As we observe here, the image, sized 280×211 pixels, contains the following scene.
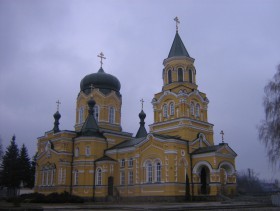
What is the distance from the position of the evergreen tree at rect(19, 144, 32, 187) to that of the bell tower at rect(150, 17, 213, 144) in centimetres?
1809

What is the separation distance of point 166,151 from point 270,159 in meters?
13.1

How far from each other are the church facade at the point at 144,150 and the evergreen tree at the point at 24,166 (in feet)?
9.26

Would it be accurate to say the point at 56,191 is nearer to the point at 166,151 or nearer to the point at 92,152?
the point at 92,152

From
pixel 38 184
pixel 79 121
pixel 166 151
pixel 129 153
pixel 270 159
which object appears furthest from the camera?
pixel 79 121

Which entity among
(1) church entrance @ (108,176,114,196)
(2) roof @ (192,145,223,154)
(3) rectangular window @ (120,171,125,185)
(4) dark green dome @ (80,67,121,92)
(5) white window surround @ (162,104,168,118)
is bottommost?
(1) church entrance @ (108,176,114,196)

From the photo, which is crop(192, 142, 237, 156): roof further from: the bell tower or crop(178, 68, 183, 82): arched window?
crop(178, 68, 183, 82): arched window

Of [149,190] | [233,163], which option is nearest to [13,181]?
[149,190]

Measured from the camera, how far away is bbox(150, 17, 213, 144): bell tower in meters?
34.2

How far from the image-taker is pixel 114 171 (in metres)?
35.6

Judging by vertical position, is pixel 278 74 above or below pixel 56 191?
above

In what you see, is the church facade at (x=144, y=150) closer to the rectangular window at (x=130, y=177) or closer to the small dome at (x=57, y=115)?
the rectangular window at (x=130, y=177)

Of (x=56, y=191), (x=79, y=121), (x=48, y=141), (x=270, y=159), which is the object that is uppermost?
(x=79, y=121)

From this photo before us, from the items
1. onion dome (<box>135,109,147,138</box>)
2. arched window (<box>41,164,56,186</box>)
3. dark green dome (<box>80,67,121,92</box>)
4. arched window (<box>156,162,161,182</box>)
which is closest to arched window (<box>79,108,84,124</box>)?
dark green dome (<box>80,67,121,92</box>)

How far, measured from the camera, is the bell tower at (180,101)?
112 ft
